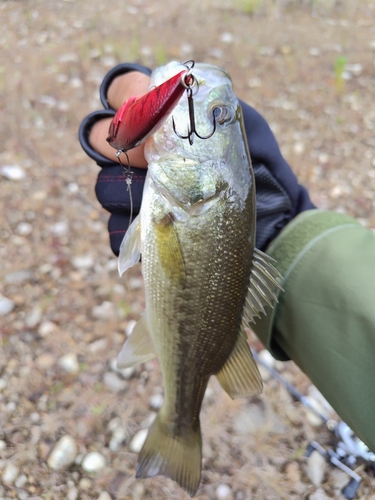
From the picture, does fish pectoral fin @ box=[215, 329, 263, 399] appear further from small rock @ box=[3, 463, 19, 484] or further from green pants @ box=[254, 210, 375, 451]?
small rock @ box=[3, 463, 19, 484]

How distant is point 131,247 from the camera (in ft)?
4.95

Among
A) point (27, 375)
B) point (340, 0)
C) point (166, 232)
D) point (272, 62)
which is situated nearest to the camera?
point (166, 232)

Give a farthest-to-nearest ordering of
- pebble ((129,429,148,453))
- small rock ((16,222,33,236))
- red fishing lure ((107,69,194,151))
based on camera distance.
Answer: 1. small rock ((16,222,33,236))
2. pebble ((129,429,148,453))
3. red fishing lure ((107,69,194,151))

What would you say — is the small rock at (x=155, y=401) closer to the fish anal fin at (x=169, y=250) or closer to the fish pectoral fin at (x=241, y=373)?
the fish pectoral fin at (x=241, y=373)

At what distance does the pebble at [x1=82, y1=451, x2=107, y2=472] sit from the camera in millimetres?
2188

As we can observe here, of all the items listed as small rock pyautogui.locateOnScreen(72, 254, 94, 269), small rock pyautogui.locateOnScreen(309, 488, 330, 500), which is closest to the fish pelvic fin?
small rock pyautogui.locateOnScreen(309, 488, 330, 500)

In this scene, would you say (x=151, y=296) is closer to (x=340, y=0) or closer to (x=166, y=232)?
(x=166, y=232)

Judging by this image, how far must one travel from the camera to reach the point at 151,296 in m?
1.53

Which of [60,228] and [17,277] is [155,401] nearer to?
[17,277]

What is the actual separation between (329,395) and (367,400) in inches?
8.6

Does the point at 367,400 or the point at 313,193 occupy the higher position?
the point at 367,400

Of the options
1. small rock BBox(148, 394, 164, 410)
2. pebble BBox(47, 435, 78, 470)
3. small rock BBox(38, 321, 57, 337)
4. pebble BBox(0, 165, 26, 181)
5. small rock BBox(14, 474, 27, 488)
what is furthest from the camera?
pebble BBox(0, 165, 26, 181)

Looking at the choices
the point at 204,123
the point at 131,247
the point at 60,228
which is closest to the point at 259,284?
the point at 131,247

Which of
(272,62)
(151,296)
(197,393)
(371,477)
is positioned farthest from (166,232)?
(272,62)
